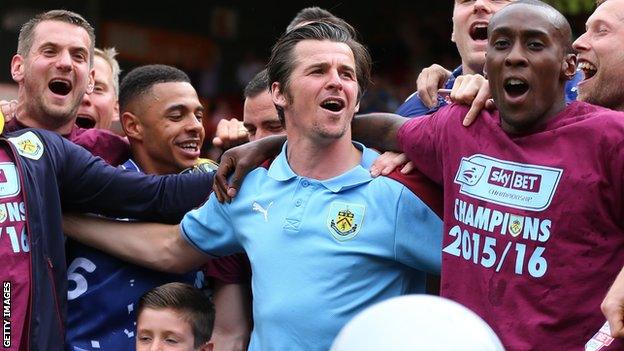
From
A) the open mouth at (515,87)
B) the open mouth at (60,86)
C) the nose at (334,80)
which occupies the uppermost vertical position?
the open mouth at (515,87)

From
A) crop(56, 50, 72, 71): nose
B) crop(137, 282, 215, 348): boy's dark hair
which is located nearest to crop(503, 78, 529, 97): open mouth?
crop(137, 282, 215, 348): boy's dark hair

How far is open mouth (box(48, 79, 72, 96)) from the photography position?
20.0 feet

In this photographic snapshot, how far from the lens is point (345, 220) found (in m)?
5.07

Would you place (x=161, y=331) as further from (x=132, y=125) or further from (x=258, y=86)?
(x=258, y=86)

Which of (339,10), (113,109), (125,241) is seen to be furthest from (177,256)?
(339,10)

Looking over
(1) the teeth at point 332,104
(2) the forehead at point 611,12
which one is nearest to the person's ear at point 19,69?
(1) the teeth at point 332,104

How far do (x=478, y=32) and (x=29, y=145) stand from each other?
1.90m

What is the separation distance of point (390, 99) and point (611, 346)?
8.00m

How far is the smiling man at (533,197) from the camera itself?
4418 mm

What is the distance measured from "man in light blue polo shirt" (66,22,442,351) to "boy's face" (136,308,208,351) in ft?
0.98

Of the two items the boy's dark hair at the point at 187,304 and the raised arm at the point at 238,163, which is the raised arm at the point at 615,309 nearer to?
the raised arm at the point at 238,163

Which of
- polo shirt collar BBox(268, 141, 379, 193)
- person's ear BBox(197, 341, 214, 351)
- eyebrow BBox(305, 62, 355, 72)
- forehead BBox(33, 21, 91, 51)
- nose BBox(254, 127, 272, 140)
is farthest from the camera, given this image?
nose BBox(254, 127, 272, 140)

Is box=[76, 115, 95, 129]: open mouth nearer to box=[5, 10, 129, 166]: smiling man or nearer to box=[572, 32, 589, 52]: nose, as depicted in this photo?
box=[5, 10, 129, 166]: smiling man

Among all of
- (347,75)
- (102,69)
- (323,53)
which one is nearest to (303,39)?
(323,53)
